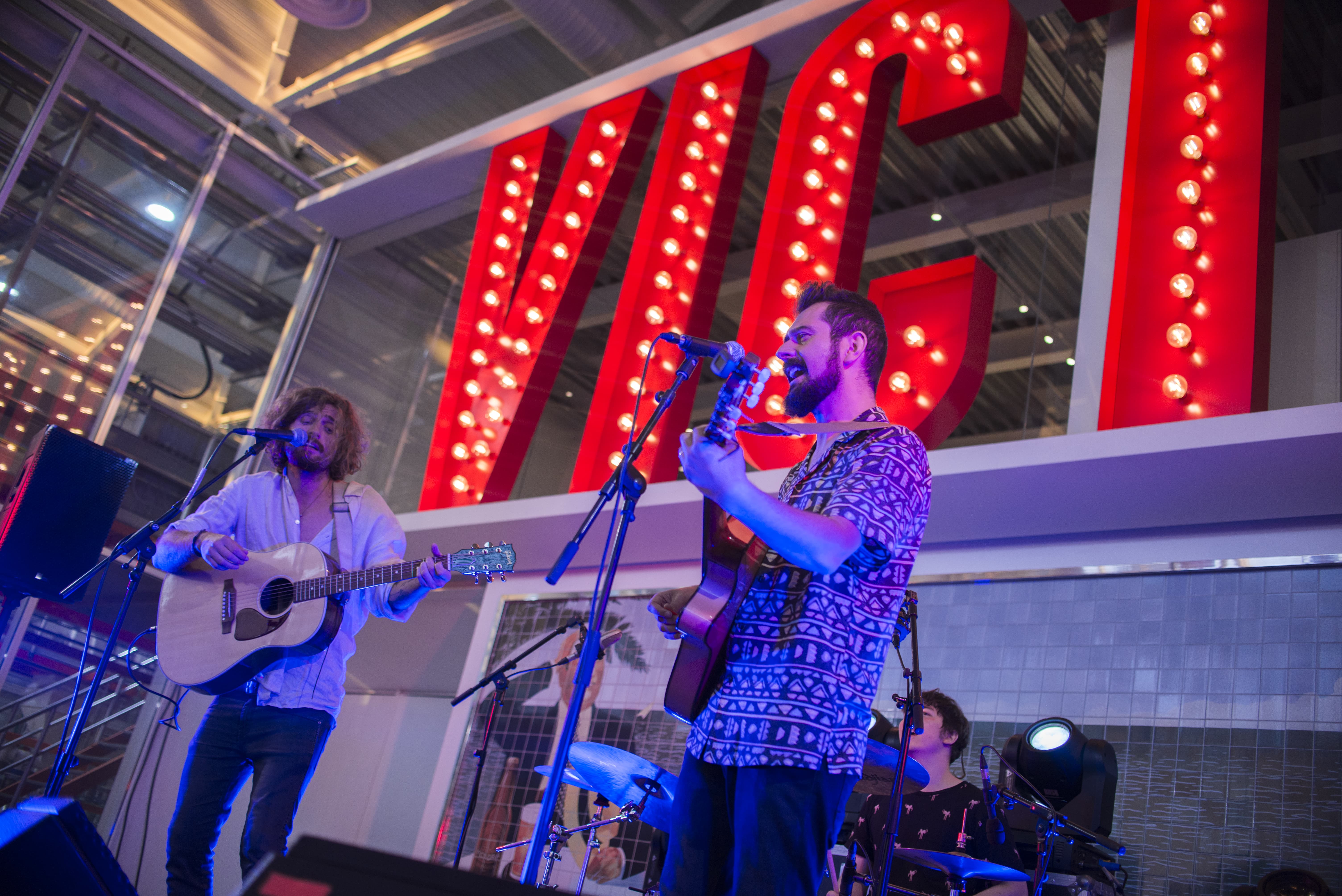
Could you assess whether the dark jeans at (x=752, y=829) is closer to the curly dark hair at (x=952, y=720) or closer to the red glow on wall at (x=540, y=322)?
the curly dark hair at (x=952, y=720)

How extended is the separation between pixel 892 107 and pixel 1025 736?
16.6 ft

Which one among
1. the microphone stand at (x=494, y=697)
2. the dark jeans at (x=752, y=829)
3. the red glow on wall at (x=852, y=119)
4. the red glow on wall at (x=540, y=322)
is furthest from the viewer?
the red glow on wall at (x=540, y=322)

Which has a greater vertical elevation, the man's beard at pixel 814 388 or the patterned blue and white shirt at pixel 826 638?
the man's beard at pixel 814 388

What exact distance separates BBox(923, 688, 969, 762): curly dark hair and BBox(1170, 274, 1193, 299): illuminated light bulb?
6.39 feet

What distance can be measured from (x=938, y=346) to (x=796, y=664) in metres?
3.21

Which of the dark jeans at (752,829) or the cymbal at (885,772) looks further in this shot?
the cymbal at (885,772)

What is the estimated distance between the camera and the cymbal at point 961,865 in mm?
3375

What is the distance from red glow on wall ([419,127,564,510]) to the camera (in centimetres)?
650

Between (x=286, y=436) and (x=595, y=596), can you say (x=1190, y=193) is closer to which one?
(x=595, y=596)

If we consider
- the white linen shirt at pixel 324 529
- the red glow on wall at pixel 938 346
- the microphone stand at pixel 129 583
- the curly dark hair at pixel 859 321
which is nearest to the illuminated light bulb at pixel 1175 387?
the red glow on wall at pixel 938 346

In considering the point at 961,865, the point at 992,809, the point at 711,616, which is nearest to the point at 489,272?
the point at 992,809

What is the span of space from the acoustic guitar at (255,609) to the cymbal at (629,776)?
86cm

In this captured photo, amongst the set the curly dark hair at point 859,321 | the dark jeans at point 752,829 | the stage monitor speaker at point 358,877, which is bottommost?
the stage monitor speaker at point 358,877

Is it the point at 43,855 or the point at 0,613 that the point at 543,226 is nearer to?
the point at 0,613
